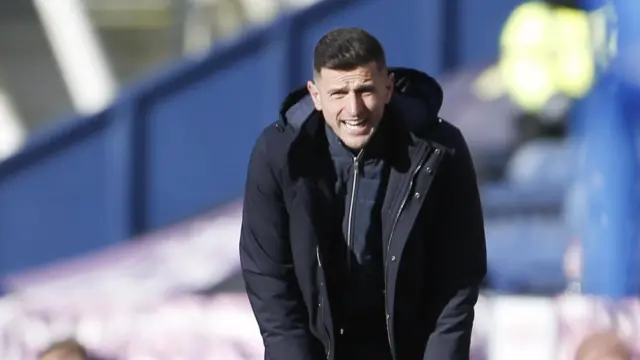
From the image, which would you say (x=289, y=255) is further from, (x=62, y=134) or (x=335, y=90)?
(x=62, y=134)

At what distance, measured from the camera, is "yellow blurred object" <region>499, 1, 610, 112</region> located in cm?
793

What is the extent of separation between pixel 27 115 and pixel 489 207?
12.2 feet

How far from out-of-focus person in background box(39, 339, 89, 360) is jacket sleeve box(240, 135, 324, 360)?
5.97ft

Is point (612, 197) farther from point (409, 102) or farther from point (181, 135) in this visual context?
point (409, 102)

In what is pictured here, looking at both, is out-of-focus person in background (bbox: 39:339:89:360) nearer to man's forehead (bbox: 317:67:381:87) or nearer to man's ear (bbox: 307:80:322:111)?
man's ear (bbox: 307:80:322:111)

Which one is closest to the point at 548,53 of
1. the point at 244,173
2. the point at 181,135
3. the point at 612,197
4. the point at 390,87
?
the point at 244,173

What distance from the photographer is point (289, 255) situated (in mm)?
3049

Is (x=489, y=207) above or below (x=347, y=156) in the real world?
below

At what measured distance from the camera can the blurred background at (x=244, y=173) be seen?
5.02 meters

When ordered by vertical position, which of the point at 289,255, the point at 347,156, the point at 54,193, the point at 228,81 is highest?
the point at 347,156

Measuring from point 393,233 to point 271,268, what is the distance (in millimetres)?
307

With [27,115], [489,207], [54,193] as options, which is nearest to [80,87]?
[27,115]

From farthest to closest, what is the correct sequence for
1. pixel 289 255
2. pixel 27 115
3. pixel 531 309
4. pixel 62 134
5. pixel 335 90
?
pixel 27 115
pixel 62 134
pixel 531 309
pixel 289 255
pixel 335 90

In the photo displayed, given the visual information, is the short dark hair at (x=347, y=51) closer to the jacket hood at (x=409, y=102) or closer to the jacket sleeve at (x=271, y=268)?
the jacket hood at (x=409, y=102)
